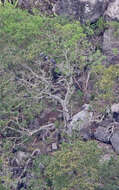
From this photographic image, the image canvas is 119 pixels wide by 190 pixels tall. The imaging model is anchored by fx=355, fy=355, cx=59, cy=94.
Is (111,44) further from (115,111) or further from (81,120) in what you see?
(81,120)

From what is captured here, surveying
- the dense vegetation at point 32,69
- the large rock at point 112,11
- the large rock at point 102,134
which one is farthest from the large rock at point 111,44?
the large rock at point 102,134

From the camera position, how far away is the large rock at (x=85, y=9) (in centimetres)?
2245

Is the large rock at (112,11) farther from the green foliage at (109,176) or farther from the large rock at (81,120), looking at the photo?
the green foliage at (109,176)

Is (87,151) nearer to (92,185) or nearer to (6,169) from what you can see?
(92,185)

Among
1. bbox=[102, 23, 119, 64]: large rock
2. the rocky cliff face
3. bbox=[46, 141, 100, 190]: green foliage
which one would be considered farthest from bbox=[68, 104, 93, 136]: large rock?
the rocky cliff face

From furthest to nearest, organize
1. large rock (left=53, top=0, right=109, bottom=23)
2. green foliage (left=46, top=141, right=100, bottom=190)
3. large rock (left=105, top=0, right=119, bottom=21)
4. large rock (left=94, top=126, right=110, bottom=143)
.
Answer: large rock (left=53, top=0, right=109, bottom=23) → large rock (left=105, top=0, right=119, bottom=21) → large rock (left=94, top=126, right=110, bottom=143) → green foliage (left=46, top=141, right=100, bottom=190)

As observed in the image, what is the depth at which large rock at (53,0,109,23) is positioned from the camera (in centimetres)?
2245

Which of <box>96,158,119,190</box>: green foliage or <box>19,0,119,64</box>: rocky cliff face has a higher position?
<box>19,0,119,64</box>: rocky cliff face

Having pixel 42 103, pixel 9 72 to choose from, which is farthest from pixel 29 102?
pixel 9 72

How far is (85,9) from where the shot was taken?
22.5 metres

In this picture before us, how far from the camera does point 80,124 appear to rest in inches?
Result: 683

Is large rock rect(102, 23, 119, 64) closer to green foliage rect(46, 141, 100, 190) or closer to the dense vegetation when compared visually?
the dense vegetation

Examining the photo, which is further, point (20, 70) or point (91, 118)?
point (20, 70)

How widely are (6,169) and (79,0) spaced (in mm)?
12422
